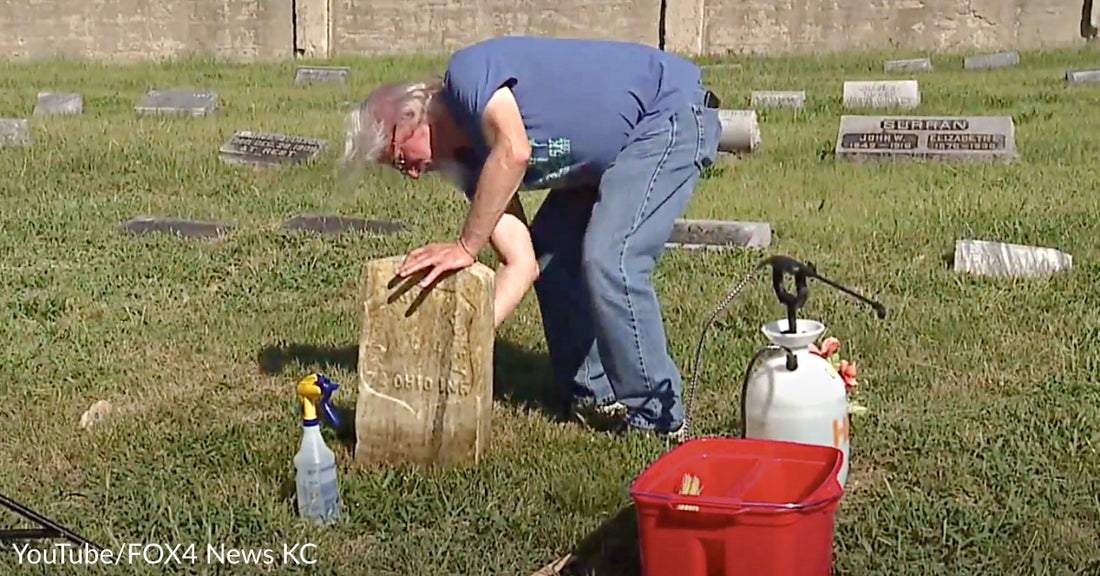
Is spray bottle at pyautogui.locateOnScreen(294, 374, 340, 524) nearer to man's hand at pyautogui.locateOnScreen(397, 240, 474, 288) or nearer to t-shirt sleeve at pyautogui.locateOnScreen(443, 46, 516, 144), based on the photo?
man's hand at pyautogui.locateOnScreen(397, 240, 474, 288)

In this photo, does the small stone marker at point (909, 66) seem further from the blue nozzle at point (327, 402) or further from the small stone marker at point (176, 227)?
the blue nozzle at point (327, 402)

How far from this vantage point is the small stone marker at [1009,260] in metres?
6.00

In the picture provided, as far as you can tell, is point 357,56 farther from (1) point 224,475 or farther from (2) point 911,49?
(1) point 224,475

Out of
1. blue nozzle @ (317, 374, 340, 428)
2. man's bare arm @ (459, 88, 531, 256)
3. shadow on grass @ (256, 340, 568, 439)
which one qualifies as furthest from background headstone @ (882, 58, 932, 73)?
man's bare arm @ (459, 88, 531, 256)

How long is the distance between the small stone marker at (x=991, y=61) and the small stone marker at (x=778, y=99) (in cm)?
364

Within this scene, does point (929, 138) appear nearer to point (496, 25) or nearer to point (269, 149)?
point (269, 149)

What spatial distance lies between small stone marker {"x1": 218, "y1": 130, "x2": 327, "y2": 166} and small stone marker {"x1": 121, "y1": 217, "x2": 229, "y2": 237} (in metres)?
1.90

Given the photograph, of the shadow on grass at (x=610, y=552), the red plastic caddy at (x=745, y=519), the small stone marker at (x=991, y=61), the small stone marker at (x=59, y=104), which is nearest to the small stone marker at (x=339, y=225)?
the shadow on grass at (x=610, y=552)

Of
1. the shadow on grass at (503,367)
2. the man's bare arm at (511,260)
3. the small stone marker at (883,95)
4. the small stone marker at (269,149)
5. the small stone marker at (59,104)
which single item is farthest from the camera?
the small stone marker at (59,104)

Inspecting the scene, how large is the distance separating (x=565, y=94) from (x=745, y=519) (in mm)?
1477

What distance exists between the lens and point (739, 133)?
961 centimetres

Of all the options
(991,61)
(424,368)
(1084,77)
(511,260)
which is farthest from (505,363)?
(991,61)

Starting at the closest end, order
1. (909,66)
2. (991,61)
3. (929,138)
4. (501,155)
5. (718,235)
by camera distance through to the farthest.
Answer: (501,155) → (718,235) → (929,138) → (909,66) → (991,61)

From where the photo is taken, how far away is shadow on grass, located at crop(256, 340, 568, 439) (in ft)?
15.0
